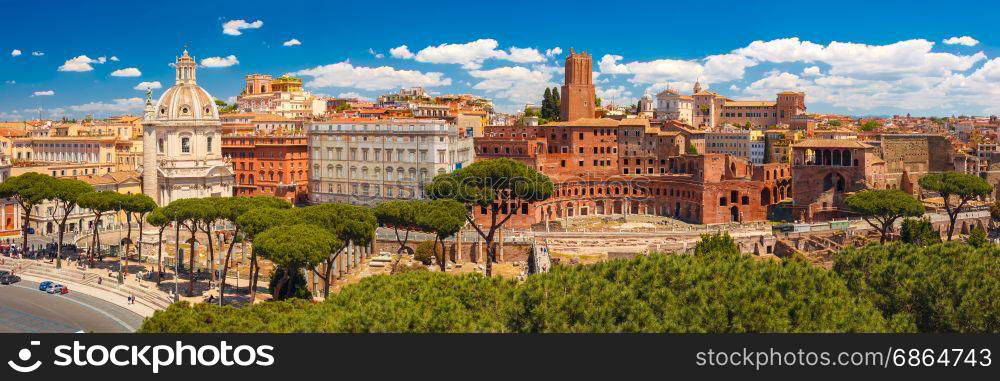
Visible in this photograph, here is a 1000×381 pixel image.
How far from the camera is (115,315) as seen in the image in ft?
137

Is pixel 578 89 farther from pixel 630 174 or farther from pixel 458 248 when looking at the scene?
pixel 458 248

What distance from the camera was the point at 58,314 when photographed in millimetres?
41281

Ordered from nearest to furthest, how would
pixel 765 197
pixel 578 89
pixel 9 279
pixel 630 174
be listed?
pixel 9 279 < pixel 765 197 < pixel 630 174 < pixel 578 89

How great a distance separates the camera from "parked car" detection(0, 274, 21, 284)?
48.9 metres

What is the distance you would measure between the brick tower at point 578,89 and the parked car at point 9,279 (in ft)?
218

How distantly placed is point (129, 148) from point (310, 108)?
47334 millimetres

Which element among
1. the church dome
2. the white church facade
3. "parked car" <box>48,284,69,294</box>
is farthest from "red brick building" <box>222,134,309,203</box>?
"parked car" <box>48,284,69,294</box>

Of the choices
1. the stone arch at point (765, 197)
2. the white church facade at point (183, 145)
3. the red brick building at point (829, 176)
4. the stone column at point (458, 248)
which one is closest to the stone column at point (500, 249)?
the stone column at point (458, 248)

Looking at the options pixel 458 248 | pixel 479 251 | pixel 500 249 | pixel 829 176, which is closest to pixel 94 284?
pixel 458 248

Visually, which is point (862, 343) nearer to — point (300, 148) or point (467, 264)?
point (467, 264)

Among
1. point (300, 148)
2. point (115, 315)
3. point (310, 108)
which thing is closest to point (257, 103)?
Answer: point (310, 108)

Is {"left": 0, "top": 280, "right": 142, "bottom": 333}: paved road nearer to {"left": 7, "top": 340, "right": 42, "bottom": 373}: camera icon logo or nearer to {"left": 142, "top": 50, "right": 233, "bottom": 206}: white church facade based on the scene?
{"left": 7, "top": 340, "right": 42, "bottom": 373}: camera icon logo

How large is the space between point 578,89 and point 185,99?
48.4 meters

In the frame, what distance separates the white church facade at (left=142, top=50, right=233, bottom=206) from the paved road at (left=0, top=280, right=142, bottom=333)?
25571 mm
